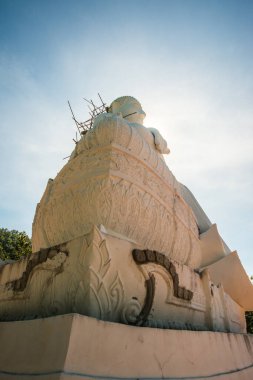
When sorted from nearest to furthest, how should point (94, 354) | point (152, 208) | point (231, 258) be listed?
point (94, 354)
point (152, 208)
point (231, 258)

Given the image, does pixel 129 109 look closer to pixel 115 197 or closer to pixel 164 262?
pixel 115 197

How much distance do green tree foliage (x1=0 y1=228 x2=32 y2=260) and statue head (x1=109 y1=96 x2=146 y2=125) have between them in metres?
11.2

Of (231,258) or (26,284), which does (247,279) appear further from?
(26,284)

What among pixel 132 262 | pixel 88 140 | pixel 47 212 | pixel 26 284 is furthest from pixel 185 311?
pixel 88 140

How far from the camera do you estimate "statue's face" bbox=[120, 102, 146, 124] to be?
482cm

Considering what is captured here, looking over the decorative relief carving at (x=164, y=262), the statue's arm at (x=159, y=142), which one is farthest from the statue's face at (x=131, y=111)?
the decorative relief carving at (x=164, y=262)

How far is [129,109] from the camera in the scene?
16.4ft

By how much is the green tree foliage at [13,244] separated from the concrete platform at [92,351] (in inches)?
531

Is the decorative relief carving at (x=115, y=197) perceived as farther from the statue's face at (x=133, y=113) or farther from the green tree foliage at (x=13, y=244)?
the green tree foliage at (x=13, y=244)

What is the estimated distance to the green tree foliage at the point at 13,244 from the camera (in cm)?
1488

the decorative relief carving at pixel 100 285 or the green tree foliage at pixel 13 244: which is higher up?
the green tree foliage at pixel 13 244

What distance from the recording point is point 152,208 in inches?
116

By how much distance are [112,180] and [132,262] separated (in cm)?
87

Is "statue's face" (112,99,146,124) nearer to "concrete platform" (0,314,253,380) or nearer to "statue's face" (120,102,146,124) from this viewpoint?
"statue's face" (120,102,146,124)
